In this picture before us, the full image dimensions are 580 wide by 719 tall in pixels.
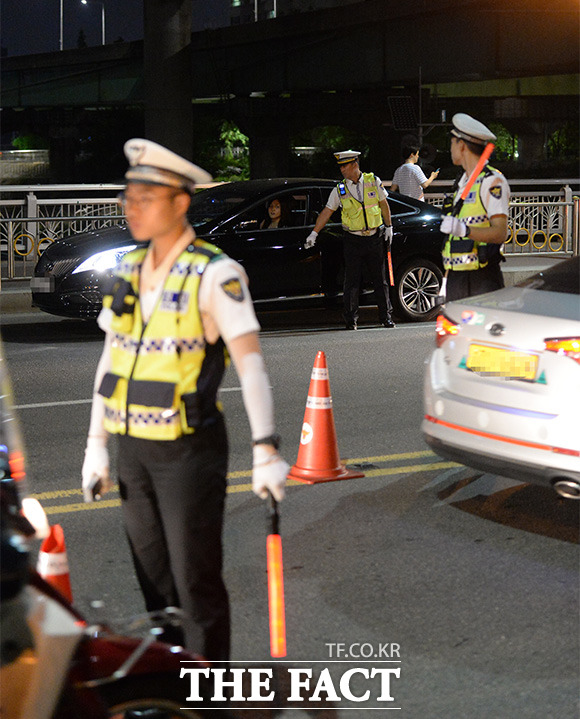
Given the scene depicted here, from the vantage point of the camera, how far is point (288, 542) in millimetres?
5828

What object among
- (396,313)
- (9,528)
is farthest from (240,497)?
(396,313)

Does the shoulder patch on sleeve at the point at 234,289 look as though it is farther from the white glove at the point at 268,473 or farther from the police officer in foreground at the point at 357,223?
the police officer in foreground at the point at 357,223

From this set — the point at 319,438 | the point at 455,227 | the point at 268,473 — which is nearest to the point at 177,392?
the point at 268,473

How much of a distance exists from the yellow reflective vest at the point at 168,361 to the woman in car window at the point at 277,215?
9600 mm

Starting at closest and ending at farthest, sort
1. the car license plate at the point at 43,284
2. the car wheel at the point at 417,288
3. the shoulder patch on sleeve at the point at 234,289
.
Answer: the shoulder patch on sleeve at the point at 234,289 < the car license plate at the point at 43,284 < the car wheel at the point at 417,288

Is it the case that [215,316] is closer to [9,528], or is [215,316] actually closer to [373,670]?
[9,528]

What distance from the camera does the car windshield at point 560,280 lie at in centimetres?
600

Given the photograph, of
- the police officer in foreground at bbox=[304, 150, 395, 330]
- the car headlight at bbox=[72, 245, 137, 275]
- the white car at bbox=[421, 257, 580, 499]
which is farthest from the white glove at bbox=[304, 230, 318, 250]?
the white car at bbox=[421, 257, 580, 499]

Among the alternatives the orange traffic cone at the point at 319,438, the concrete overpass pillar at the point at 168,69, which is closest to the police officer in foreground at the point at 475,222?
the orange traffic cone at the point at 319,438

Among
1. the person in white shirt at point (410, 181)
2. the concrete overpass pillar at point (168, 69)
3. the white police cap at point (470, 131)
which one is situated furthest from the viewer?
the concrete overpass pillar at point (168, 69)

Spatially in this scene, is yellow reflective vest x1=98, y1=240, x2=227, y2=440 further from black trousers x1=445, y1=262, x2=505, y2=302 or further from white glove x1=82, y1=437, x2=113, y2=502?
black trousers x1=445, y1=262, x2=505, y2=302

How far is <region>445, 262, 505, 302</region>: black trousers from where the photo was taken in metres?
7.50

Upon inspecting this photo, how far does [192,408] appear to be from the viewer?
3.49 meters

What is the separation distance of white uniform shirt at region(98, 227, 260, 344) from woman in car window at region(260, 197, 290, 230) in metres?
9.57
